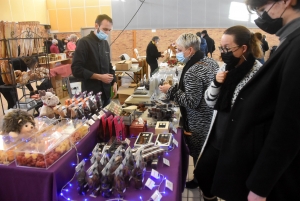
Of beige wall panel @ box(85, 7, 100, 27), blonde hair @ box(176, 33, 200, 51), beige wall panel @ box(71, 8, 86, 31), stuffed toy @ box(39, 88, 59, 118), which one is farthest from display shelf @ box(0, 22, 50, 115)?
beige wall panel @ box(71, 8, 86, 31)

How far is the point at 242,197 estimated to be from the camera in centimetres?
120

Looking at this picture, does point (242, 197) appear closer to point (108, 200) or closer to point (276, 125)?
point (276, 125)

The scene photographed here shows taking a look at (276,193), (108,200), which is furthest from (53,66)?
(276,193)

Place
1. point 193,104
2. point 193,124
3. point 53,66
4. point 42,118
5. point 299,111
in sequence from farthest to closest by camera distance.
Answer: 1. point 53,66
2. point 193,124
3. point 193,104
4. point 42,118
5. point 299,111

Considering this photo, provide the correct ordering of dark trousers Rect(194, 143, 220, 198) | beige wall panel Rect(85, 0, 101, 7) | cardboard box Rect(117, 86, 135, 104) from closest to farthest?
dark trousers Rect(194, 143, 220, 198)
cardboard box Rect(117, 86, 135, 104)
beige wall panel Rect(85, 0, 101, 7)

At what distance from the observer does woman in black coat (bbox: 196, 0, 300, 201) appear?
0.88 meters

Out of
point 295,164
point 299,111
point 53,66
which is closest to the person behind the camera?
point 299,111

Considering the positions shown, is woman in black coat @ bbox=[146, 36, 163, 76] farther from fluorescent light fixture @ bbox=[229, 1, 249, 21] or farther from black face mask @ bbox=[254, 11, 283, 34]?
fluorescent light fixture @ bbox=[229, 1, 249, 21]

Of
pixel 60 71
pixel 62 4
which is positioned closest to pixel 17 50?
pixel 60 71

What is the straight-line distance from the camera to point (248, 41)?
1.63 metres

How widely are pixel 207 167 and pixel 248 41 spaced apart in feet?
2.97

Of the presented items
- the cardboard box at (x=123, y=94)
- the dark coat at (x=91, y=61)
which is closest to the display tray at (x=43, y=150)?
the dark coat at (x=91, y=61)

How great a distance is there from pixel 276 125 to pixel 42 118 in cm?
163

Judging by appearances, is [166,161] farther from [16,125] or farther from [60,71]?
[60,71]
